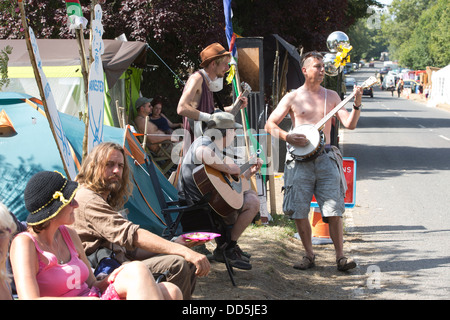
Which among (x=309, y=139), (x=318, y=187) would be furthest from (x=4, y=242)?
(x=318, y=187)

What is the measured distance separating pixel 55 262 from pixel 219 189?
2257mm

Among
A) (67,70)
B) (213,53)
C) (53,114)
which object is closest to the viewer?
(53,114)

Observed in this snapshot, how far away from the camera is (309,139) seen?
612 centimetres

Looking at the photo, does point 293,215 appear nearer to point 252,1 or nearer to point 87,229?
point 87,229

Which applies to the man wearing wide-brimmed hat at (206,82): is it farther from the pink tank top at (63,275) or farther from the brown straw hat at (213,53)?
the pink tank top at (63,275)

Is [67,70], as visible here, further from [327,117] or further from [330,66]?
[327,117]

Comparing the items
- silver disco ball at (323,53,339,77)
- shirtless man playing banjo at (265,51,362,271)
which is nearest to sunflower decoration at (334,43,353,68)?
silver disco ball at (323,53,339,77)

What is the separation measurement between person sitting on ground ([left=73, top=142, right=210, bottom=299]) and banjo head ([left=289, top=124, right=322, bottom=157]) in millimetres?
2335

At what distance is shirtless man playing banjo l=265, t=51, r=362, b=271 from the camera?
6145 millimetres

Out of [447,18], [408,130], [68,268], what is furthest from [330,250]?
[447,18]

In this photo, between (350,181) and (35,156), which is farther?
(350,181)

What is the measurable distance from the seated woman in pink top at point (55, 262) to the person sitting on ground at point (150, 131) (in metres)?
7.33

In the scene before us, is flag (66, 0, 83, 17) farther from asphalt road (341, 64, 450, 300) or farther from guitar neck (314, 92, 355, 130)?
asphalt road (341, 64, 450, 300)
